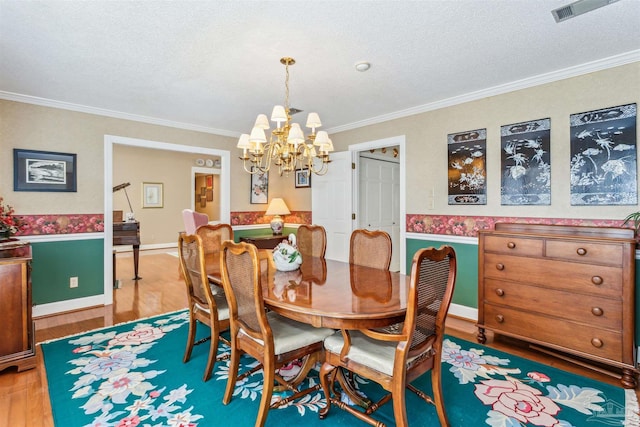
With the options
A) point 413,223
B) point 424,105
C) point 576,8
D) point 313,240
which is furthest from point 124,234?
point 576,8

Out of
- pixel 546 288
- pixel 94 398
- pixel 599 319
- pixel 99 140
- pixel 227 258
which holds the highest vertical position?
pixel 99 140

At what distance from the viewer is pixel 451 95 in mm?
3568

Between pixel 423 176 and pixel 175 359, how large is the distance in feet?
10.7

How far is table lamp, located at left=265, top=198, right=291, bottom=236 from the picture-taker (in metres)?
5.38

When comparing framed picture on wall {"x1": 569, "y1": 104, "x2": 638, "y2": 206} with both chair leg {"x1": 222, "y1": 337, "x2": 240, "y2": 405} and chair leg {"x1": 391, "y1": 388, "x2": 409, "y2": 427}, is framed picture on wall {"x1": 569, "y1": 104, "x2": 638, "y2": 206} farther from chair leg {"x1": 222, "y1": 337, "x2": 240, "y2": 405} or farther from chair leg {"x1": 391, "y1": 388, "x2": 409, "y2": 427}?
chair leg {"x1": 222, "y1": 337, "x2": 240, "y2": 405}

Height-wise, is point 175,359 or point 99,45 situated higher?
point 99,45

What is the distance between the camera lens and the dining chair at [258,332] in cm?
174

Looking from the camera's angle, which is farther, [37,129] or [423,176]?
[423,176]

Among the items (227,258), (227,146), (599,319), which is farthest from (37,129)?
(599,319)

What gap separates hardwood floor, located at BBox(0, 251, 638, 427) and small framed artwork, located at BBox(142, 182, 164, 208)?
7.47 ft

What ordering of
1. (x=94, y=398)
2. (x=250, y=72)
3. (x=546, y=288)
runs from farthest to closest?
1. (x=250, y=72)
2. (x=546, y=288)
3. (x=94, y=398)

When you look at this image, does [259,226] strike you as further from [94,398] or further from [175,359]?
[94,398]

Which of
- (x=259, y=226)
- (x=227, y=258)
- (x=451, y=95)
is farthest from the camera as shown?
(x=259, y=226)

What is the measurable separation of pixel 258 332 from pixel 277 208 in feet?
12.0
